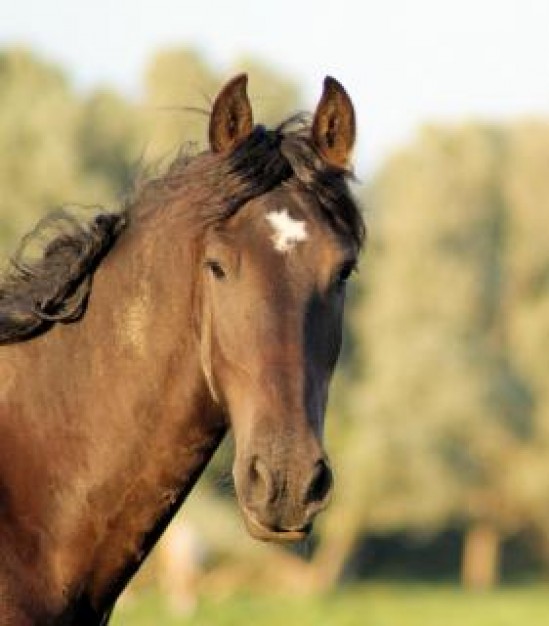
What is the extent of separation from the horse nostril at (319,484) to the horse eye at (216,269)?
72 centimetres

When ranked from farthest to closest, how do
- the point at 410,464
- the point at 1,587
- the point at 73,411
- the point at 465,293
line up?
1. the point at 465,293
2. the point at 410,464
3. the point at 73,411
4. the point at 1,587

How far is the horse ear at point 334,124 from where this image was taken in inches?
228

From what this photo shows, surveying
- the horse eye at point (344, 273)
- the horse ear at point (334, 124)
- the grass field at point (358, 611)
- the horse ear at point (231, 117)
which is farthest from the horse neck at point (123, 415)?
the grass field at point (358, 611)

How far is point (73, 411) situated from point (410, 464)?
129ft

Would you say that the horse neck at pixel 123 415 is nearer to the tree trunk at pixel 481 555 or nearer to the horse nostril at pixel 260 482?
the horse nostril at pixel 260 482

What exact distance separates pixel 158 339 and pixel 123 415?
10.6 inches

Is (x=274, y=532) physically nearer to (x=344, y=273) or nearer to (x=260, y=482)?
(x=260, y=482)

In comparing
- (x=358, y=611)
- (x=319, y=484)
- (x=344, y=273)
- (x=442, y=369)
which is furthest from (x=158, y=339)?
(x=442, y=369)

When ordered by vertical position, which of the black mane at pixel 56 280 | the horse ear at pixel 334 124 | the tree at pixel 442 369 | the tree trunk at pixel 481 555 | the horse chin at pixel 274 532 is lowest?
the tree trunk at pixel 481 555

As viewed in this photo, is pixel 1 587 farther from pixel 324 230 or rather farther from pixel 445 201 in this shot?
pixel 445 201

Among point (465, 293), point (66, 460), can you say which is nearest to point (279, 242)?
point (66, 460)

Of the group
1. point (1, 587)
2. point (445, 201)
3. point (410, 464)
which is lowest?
point (410, 464)

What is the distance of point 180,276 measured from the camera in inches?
222

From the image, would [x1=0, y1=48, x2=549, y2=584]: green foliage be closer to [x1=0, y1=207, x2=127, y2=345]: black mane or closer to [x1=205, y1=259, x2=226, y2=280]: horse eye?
[x1=0, y1=207, x2=127, y2=345]: black mane
